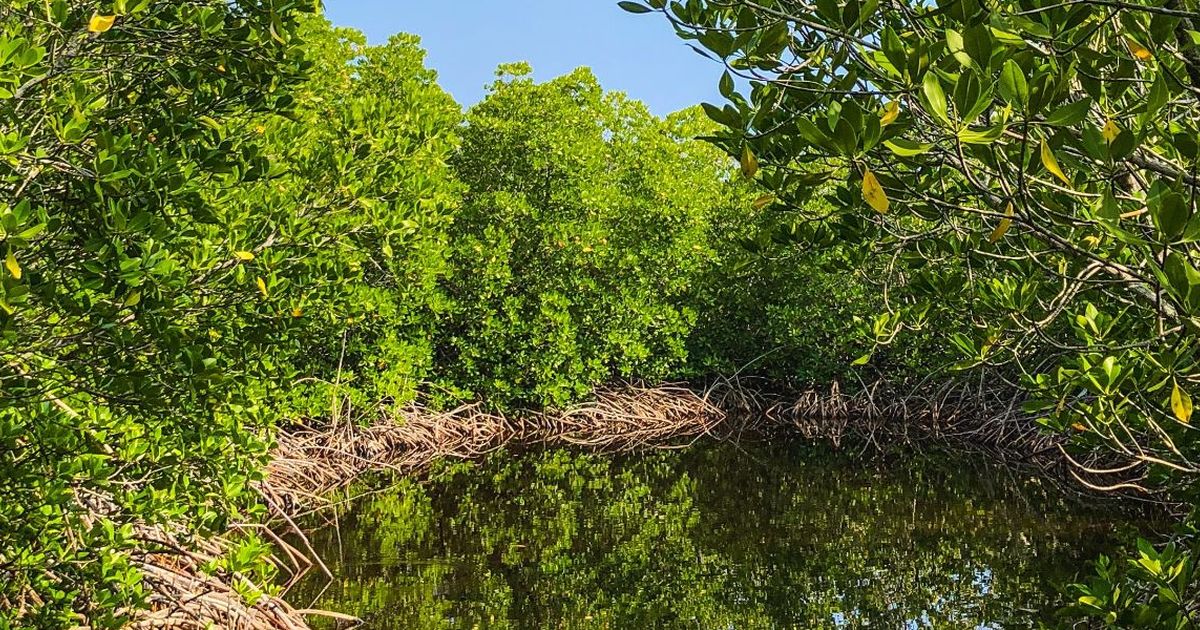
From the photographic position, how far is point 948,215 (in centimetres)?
236

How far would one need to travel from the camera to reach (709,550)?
6.27 meters

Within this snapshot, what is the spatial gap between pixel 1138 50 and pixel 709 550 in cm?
501

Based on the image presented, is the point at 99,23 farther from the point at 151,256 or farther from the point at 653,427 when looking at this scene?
the point at 653,427

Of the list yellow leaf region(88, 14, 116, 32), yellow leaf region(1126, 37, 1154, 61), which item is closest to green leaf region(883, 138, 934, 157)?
yellow leaf region(1126, 37, 1154, 61)

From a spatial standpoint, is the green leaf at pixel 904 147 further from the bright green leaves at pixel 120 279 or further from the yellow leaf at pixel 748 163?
the bright green leaves at pixel 120 279

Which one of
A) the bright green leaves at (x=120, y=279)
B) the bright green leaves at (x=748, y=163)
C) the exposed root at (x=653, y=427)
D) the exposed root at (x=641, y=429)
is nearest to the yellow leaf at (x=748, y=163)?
the bright green leaves at (x=748, y=163)

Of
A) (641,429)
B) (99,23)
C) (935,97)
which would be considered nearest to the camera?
(935,97)

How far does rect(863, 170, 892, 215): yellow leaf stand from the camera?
1.62 metres

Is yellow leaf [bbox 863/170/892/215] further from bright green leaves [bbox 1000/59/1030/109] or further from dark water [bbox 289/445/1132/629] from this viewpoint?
dark water [bbox 289/445/1132/629]

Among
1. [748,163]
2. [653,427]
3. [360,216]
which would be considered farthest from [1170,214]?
→ [653,427]

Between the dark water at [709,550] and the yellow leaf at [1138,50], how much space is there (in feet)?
11.3

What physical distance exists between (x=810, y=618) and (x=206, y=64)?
4.06m

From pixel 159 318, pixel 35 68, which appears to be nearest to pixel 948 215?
pixel 159 318

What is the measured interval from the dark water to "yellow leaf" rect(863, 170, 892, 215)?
3.65 meters
